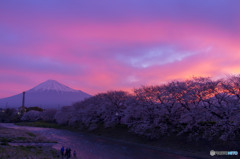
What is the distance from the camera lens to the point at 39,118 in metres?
89.4

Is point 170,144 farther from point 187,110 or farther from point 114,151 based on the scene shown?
point 114,151

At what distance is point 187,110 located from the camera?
97.8 ft

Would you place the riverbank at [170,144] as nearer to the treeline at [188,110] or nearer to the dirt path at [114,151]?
the treeline at [188,110]

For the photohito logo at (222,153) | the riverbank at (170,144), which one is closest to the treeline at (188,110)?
the riverbank at (170,144)

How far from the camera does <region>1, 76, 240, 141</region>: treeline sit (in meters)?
23.3

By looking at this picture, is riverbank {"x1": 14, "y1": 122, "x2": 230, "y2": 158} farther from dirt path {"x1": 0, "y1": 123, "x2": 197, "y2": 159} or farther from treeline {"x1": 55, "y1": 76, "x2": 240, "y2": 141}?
dirt path {"x1": 0, "y1": 123, "x2": 197, "y2": 159}

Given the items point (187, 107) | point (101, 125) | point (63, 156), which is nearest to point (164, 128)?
point (187, 107)

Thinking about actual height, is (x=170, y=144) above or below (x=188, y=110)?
below

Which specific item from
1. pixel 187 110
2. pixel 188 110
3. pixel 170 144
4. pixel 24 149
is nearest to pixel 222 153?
pixel 170 144

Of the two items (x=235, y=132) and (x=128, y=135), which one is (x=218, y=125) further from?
(x=128, y=135)

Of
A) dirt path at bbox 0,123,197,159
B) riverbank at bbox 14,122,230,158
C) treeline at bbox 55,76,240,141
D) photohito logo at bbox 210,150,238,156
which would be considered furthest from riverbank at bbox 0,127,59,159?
photohito logo at bbox 210,150,238,156

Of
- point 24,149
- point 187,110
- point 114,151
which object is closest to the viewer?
point 24,149

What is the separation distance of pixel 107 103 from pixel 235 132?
30499 mm

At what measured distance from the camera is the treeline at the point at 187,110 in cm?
2327
